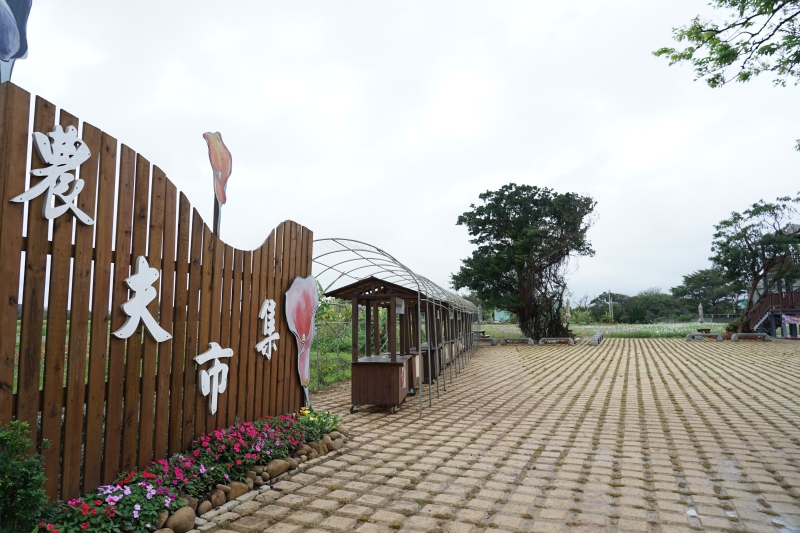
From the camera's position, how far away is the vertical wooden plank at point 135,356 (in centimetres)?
343

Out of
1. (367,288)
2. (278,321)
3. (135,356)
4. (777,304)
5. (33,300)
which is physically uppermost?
(367,288)

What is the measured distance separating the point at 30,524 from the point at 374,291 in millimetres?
5870

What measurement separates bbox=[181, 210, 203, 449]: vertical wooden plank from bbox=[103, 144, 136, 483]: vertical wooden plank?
663 millimetres

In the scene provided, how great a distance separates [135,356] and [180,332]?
0.51 metres

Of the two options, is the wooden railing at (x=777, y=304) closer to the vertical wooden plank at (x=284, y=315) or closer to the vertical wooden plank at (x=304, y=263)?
the vertical wooden plank at (x=304, y=263)

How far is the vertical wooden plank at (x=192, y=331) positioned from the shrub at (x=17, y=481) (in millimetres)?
1400

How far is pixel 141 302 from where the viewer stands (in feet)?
11.7

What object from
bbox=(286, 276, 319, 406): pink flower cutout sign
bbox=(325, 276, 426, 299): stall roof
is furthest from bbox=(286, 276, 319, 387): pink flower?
bbox=(325, 276, 426, 299): stall roof

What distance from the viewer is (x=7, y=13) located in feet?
10.4

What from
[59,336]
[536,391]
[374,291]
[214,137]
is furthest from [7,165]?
[536,391]

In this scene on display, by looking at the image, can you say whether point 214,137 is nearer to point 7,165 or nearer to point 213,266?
point 213,266

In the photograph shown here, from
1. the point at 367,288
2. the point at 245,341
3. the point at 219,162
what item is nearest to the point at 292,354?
the point at 245,341

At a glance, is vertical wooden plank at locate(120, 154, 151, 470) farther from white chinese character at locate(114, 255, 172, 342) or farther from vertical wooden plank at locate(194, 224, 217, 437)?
vertical wooden plank at locate(194, 224, 217, 437)

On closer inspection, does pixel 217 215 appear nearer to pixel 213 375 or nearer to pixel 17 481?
pixel 213 375
